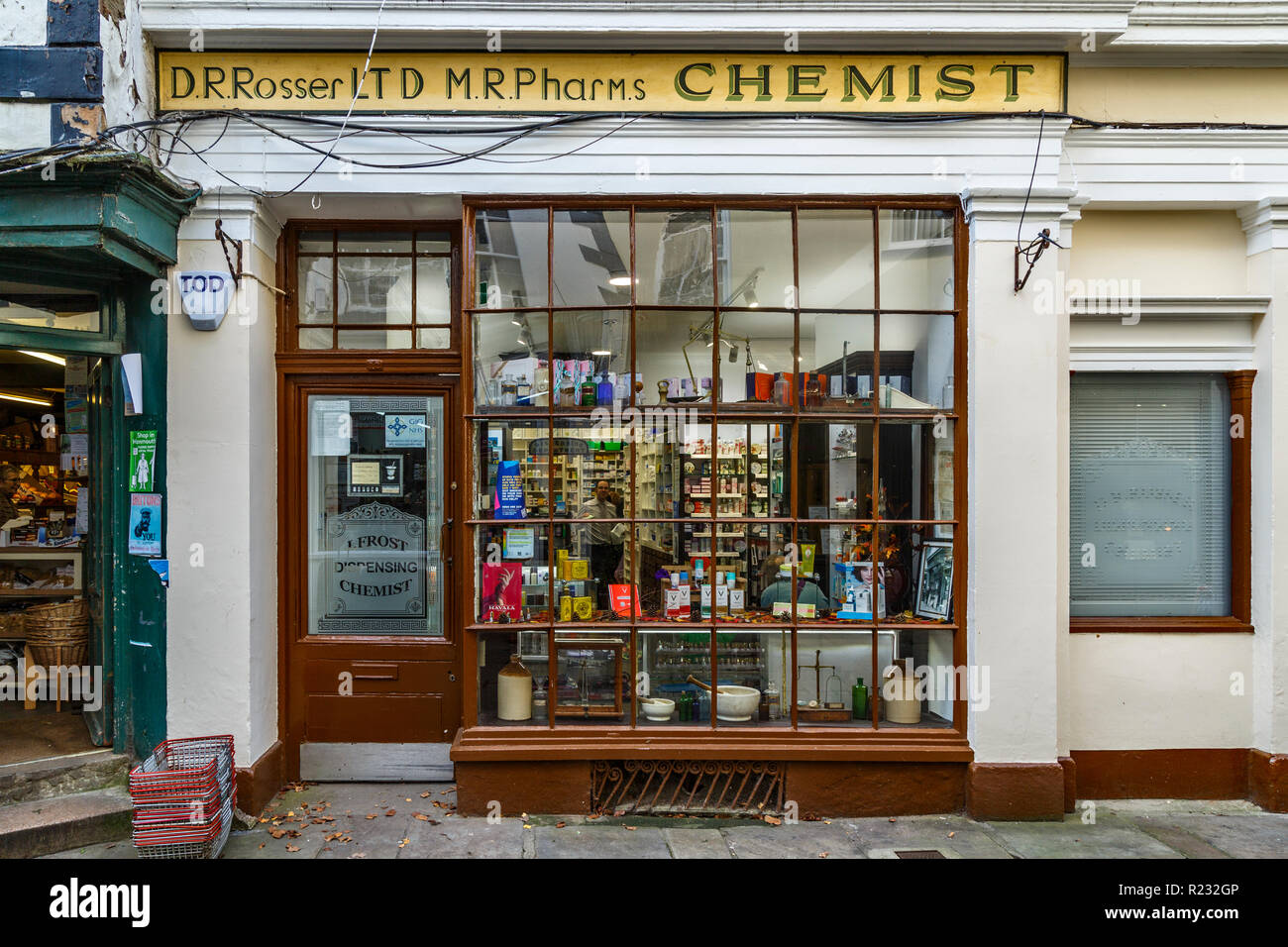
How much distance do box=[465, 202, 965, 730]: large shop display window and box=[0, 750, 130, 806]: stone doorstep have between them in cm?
240

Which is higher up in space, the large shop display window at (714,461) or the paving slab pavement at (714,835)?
the large shop display window at (714,461)

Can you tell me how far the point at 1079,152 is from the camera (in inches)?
217

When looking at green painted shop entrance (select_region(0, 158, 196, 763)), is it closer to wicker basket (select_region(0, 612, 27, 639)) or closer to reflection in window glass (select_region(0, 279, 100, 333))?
reflection in window glass (select_region(0, 279, 100, 333))

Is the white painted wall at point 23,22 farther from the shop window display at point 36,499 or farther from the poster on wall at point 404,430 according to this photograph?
the poster on wall at point 404,430

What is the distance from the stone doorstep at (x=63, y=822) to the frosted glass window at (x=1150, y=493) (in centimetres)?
666

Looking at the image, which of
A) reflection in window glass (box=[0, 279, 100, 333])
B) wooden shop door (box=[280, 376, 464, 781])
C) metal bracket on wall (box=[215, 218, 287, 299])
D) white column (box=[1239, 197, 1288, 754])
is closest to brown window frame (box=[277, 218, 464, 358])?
wooden shop door (box=[280, 376, 464, 781])

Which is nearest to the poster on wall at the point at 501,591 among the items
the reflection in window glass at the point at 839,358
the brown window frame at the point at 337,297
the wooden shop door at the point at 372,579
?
the wooden shop door at the point at 372,579

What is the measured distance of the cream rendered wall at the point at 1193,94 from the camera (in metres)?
5.55

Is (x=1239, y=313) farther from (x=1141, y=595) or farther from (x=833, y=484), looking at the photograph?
(x=833, y=484)

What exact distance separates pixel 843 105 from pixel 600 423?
270cm

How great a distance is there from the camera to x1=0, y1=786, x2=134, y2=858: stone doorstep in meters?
4.66

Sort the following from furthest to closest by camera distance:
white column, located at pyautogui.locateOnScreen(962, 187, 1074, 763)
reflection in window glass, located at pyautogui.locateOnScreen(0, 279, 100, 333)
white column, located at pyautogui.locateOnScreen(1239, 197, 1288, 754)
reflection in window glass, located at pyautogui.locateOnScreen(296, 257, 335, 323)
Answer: reflection in window glass, located at pyautogui.locateOnScreen(296, 257, 335, 323)
white column, located at pyautogui.locateOnScreen(1239, 197, 1288, 754)
white column, located at pyautogui.locateOnScreen(962, 187, 1074, 763)
reflection in window glass, located at pyautogui.locateOnScreen(0, 279, 100, 333)

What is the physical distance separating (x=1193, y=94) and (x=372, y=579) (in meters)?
6.81

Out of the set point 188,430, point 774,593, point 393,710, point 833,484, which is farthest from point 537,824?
point 188,430
